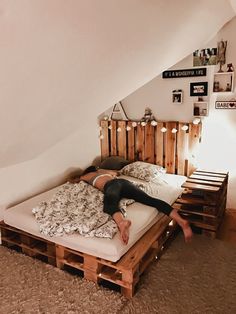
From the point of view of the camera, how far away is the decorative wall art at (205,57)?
2990 millimetres

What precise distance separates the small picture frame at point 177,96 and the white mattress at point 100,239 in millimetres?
1056

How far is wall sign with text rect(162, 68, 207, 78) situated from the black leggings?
1.46 metres

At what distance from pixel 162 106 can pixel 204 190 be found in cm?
129

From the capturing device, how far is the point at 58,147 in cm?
320

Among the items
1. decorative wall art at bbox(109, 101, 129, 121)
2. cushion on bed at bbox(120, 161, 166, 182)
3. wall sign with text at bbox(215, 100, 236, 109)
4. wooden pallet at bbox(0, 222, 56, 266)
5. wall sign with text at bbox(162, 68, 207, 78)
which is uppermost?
wall sign with text at bbox(162, 68, 207, 78)

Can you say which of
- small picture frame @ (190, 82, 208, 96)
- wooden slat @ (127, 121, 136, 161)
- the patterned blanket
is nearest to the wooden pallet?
the patterned blanket

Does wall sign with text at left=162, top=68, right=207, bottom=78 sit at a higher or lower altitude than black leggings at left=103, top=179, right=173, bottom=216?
higher

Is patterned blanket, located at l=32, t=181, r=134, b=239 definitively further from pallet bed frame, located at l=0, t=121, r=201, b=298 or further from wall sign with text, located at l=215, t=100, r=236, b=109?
wall sign with text, located at l=215, t=100, r=236, b=109

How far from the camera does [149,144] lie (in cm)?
354

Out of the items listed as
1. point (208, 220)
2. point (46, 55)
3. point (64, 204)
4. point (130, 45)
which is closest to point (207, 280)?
point (208, 220)

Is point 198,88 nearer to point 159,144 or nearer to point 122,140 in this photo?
point 159,144

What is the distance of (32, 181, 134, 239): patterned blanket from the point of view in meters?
2.09

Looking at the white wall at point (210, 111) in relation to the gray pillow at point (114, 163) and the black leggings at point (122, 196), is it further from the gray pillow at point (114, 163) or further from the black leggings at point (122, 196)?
the black leggings at point (122, 196)

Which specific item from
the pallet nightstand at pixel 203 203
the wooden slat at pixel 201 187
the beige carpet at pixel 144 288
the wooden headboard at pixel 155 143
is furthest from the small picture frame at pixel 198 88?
the beige carpet at pixel 144 288
